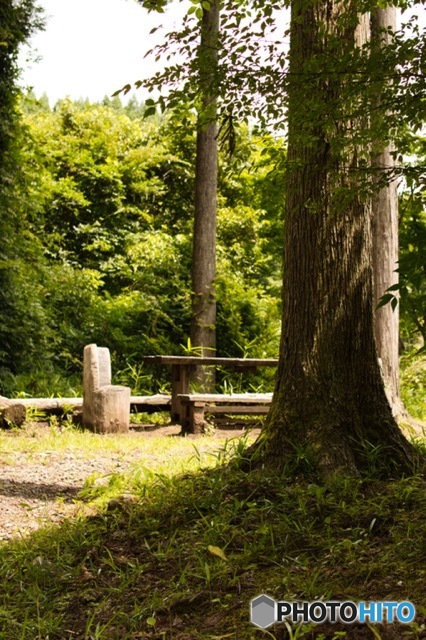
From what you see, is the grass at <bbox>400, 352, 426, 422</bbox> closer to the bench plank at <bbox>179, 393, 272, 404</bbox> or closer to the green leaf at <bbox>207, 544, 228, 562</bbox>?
the bench plank at <bbox>179, 393, 272, 404</bbox>

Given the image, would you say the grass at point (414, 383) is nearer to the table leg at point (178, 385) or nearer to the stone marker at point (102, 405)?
the table leg at point (178, 385)

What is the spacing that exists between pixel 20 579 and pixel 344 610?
6.81 feet

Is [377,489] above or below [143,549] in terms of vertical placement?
above

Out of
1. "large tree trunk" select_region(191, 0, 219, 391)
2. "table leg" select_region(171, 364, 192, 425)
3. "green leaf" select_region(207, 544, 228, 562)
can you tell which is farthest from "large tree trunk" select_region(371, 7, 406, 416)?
"green leaf" select_region(207, 544, 228, 562)

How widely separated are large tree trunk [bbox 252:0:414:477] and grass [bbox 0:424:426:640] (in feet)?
0.91

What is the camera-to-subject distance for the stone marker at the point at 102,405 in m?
9.75

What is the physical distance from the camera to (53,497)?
249 inches

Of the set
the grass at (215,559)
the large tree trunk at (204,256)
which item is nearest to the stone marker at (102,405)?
the large tree trunk at (204,256)

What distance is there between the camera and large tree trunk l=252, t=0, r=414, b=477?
531cm

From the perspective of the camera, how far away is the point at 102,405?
9.77 meters

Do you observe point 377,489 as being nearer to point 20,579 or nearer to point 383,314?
point 20,579

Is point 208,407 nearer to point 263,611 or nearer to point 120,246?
point 263,611

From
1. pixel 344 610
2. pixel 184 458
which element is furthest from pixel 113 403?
pixel 344 610

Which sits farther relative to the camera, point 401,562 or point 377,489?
point 377,489
